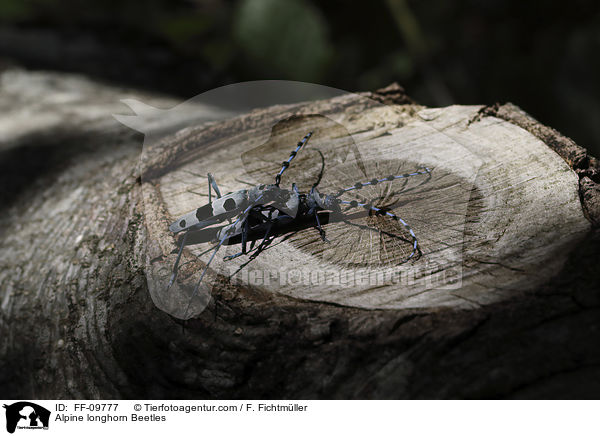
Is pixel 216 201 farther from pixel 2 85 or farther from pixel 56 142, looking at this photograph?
pixel 2 85

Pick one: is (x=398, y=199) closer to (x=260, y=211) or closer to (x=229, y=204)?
(x=260, y=211)

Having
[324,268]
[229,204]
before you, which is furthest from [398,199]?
[229,204]

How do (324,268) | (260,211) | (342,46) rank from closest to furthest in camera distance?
(324,268), (260,211), (342,46)

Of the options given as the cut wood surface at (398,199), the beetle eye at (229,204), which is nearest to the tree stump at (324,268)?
Answer: the cut wood surface at (398,199)

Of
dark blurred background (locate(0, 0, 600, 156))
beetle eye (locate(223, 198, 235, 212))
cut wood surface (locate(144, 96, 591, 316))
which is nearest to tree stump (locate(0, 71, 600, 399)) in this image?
cut wood surface (locate(144, 96, 591, 316))
